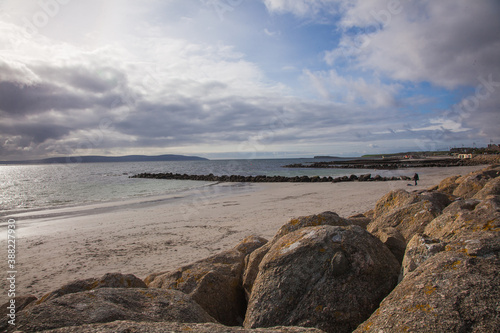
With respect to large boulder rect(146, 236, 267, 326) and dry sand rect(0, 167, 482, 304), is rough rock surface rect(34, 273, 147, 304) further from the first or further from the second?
dry sand rect(0, 167, 482, 304)

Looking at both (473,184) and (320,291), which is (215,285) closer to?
(320,291)

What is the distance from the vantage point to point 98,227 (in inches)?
519

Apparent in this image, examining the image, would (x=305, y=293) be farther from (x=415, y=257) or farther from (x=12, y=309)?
(x=12, y=309)

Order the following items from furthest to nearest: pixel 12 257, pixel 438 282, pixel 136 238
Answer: pixel 136 238, pixel 12 257, pixel 438 282

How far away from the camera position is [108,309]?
96.0 inches

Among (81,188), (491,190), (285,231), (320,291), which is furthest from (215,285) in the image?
(81,188)

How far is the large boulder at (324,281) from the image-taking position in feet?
9.90

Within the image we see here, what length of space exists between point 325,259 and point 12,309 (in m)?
4.07

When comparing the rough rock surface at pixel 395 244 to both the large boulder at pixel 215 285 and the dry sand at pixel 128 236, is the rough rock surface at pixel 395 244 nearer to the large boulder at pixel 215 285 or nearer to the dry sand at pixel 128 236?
the large boulder at pixel 215 285

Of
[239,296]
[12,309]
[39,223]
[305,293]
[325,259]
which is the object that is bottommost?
[39,223]

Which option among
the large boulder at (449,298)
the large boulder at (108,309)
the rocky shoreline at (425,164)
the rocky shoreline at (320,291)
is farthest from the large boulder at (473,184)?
the rocky shoreline at (425,164)

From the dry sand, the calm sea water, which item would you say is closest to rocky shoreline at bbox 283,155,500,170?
the calm sea water

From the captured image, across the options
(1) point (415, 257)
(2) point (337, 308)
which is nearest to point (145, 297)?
(2) point (337, 308)

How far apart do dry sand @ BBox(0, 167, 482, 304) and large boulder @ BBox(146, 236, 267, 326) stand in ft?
10.7
